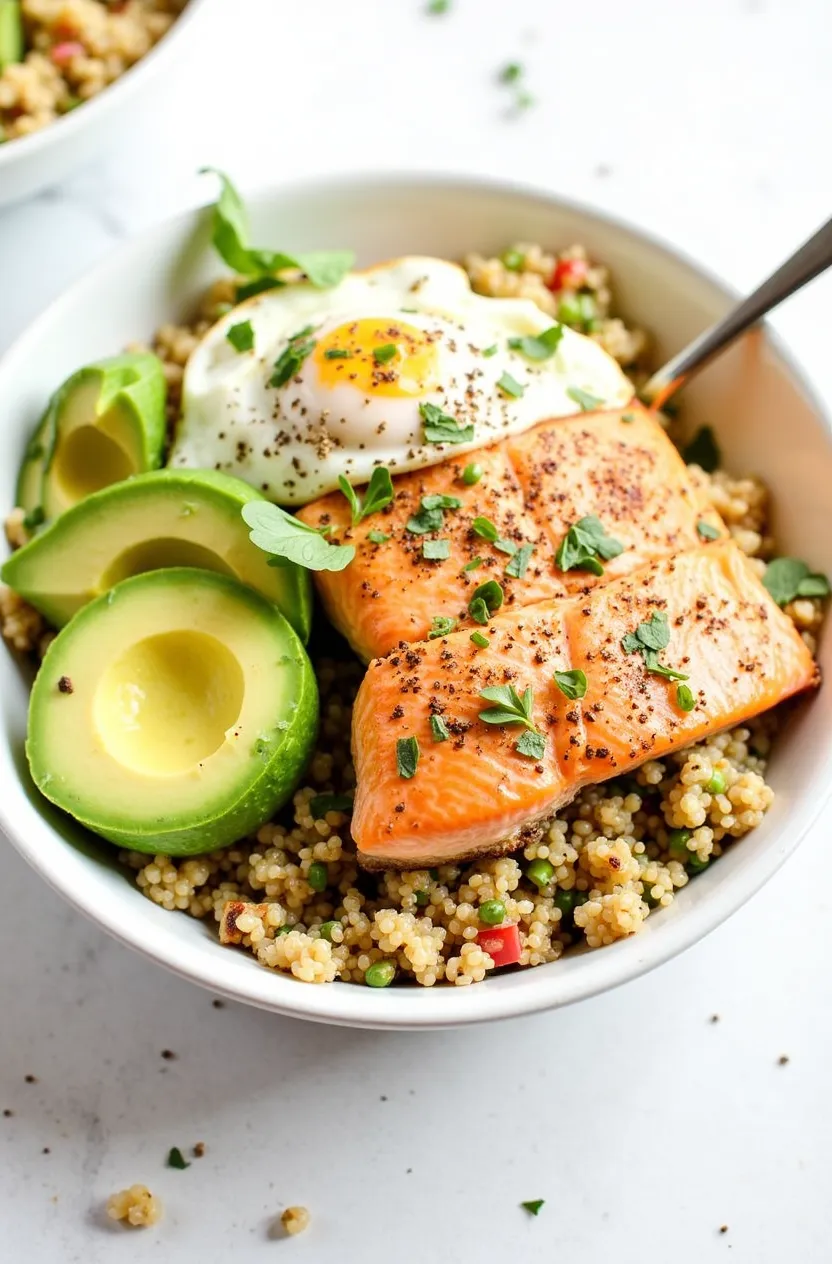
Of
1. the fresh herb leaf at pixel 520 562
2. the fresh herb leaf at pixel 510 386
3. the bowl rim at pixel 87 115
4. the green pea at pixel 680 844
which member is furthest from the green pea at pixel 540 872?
the bowl rim at pixel 87 115

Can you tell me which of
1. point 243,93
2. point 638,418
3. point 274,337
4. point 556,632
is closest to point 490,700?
point 556,632

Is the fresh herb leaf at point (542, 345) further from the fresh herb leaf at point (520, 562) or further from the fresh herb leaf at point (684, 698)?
the fresh herb leaf at point (684, 698)

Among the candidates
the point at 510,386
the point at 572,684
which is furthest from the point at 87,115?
the point at 572,684

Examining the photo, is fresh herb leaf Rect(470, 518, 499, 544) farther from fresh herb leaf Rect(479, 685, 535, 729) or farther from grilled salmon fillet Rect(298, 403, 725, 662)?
fresh herb leaf Rect(479, 685, 535, 729)

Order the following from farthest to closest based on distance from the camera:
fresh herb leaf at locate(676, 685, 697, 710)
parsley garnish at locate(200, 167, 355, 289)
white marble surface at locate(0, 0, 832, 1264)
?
parsley garnish at locate(200, 167, 355, 289) < white marble surface at locate(0, 0, 832, 1264) < fresh herb leaf at locate(676, 685, 697, 710)

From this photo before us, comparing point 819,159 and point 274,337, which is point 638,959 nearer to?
point 274,337

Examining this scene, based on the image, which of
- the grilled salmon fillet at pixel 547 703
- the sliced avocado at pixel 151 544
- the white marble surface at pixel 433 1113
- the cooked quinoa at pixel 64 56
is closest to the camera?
the grilled salmon fillet at pixel 547 703

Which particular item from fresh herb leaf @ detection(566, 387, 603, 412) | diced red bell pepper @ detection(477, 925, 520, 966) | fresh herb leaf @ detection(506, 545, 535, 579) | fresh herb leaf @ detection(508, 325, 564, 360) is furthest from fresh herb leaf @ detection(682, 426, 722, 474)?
diced red bell pepper @ detection(477, 925, 520, 966)
